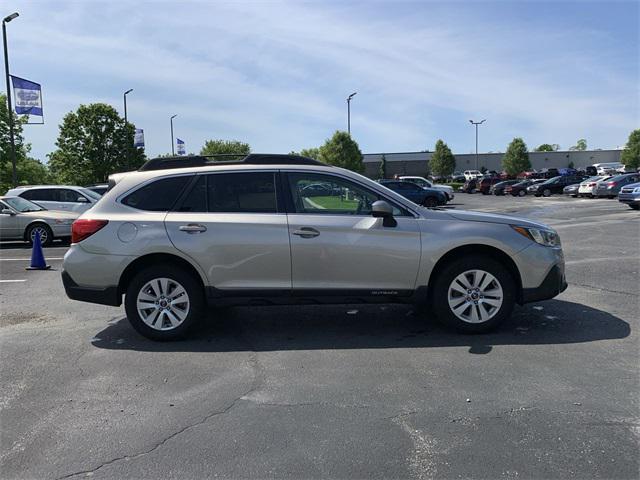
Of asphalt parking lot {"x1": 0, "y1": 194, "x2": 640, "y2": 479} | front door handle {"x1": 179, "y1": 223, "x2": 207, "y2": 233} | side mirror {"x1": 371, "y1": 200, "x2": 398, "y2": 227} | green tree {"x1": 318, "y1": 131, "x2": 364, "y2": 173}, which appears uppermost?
green tree {"x1": 318, "y1": 131, "x2": 364, "y2": 173}

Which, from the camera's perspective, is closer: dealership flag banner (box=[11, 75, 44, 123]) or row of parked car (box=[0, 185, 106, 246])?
row of parked car (box=[0, 185, 106, 246])

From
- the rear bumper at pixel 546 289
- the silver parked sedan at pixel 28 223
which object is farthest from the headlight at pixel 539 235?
the silver parked sedan at pixel 28 223

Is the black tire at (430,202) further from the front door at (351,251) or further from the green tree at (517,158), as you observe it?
the green tree at (517,158)

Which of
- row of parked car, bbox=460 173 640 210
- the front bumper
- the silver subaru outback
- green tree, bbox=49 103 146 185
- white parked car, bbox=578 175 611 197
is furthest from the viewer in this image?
green tree, bbox=49 103 146 185

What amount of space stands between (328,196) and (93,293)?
8.54 ft

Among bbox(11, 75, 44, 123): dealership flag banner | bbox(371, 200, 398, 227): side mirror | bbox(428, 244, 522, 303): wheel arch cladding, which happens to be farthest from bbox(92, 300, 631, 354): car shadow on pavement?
bbox(11, 75, 44, 123): dealership flag banner

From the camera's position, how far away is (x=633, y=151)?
8212 centimetres

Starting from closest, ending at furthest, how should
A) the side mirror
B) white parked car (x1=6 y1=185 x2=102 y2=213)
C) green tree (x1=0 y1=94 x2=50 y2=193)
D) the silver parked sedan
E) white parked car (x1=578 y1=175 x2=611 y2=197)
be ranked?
the side mirror < the silver parked sedan < white parked car (x1=6 y1=185 x2=102 y2=213) < white parked car (x1=578 y1=175 x2=611 y2=197) < green tree (x1=0 y1=94 x2=50 y2=193)

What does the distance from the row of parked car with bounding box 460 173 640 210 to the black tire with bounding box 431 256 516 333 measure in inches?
812

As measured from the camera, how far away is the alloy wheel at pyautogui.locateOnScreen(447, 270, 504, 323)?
17.6ft

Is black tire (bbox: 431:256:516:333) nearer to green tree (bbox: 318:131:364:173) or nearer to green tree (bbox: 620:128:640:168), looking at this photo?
green tree (bbox: 318:131:364:173)

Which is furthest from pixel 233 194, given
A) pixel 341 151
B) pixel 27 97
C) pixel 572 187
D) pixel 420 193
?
pixel 341 151

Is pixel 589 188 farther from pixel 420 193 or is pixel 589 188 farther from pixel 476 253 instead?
pixel 476 253

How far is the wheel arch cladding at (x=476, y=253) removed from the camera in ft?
17.7
